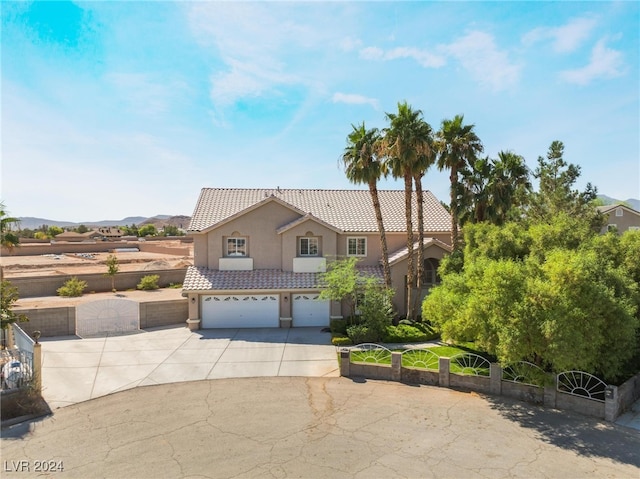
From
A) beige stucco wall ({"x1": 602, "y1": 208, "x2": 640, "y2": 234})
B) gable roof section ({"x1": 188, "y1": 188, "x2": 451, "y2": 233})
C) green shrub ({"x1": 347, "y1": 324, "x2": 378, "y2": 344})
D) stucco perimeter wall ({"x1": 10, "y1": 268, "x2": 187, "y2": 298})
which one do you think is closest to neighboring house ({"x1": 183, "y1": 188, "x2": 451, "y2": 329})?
gable roof section ({"x1": 188, "y1": 188, "x2": 451, "y2": 233})

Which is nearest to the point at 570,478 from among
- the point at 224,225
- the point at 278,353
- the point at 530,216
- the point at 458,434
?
the point at 458,434

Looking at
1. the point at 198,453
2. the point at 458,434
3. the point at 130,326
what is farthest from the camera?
the point at 130,326

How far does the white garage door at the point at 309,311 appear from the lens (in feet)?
80.6

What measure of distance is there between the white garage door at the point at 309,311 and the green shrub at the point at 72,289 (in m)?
→ 17.5

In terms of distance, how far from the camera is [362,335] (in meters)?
20.8

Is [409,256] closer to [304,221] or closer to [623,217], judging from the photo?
[304,221]

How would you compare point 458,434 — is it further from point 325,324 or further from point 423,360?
point 325,324

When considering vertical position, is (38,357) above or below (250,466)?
above

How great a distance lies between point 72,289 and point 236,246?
→ 46.8 feet

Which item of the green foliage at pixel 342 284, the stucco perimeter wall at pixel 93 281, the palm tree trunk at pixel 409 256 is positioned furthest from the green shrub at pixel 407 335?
the stucco perimeter wall at pixel 93 281

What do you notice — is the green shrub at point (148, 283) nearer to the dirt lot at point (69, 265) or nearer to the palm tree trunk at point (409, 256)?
the dirt lot at point (69, 265)

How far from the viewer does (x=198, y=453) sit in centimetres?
1103

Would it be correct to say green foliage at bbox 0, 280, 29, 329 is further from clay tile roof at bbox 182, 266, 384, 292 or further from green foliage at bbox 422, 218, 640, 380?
green foliage at bbox 422, 218, 640, 380

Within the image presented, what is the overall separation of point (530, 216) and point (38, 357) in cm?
2635
